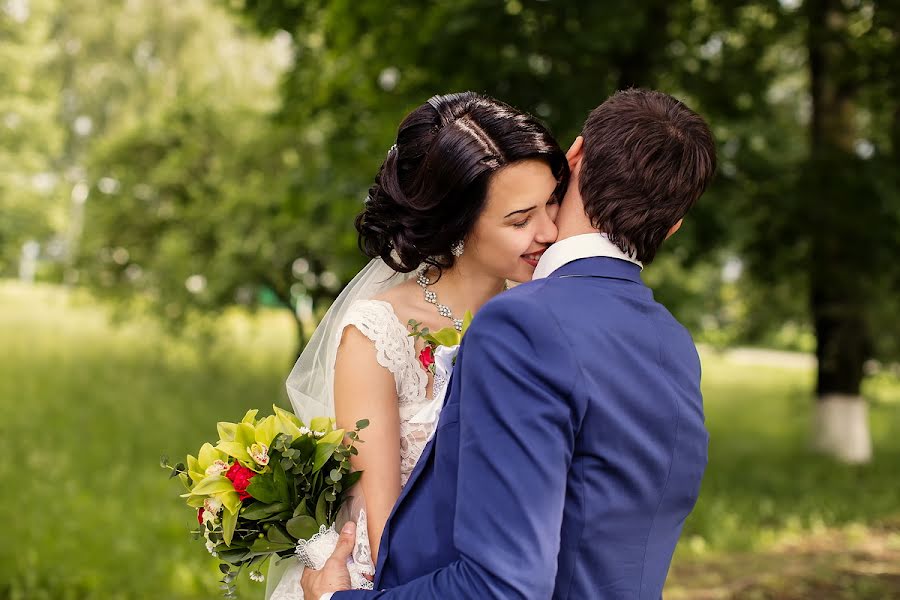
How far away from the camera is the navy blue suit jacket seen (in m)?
1.59

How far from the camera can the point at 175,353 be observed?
18547 mm

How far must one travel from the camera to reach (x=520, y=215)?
2.21m

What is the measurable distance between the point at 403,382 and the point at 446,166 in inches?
20.3

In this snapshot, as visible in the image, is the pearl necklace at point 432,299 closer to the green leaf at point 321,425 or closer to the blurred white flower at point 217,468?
the green leaf at point 321,425

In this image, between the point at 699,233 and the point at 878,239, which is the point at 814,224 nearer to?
the point at 878,239

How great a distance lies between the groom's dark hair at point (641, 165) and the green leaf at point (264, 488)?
3.11ft

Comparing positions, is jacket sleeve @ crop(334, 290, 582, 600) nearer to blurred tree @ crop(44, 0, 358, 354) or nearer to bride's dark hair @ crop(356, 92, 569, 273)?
bride's dark hair @ crop(356, 92, 569, 273)

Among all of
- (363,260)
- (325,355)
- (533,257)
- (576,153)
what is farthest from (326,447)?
(363,260)

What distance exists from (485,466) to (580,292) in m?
0.37

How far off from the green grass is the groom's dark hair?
3.68 m

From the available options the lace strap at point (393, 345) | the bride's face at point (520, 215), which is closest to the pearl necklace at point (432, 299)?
the lace strap at point (393, 345)

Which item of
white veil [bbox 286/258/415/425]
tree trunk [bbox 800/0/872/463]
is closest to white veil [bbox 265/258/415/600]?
white veil [bbox 286/258/415/425]

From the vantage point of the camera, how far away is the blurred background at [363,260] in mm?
7867

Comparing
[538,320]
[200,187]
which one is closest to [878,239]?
[538,320]
